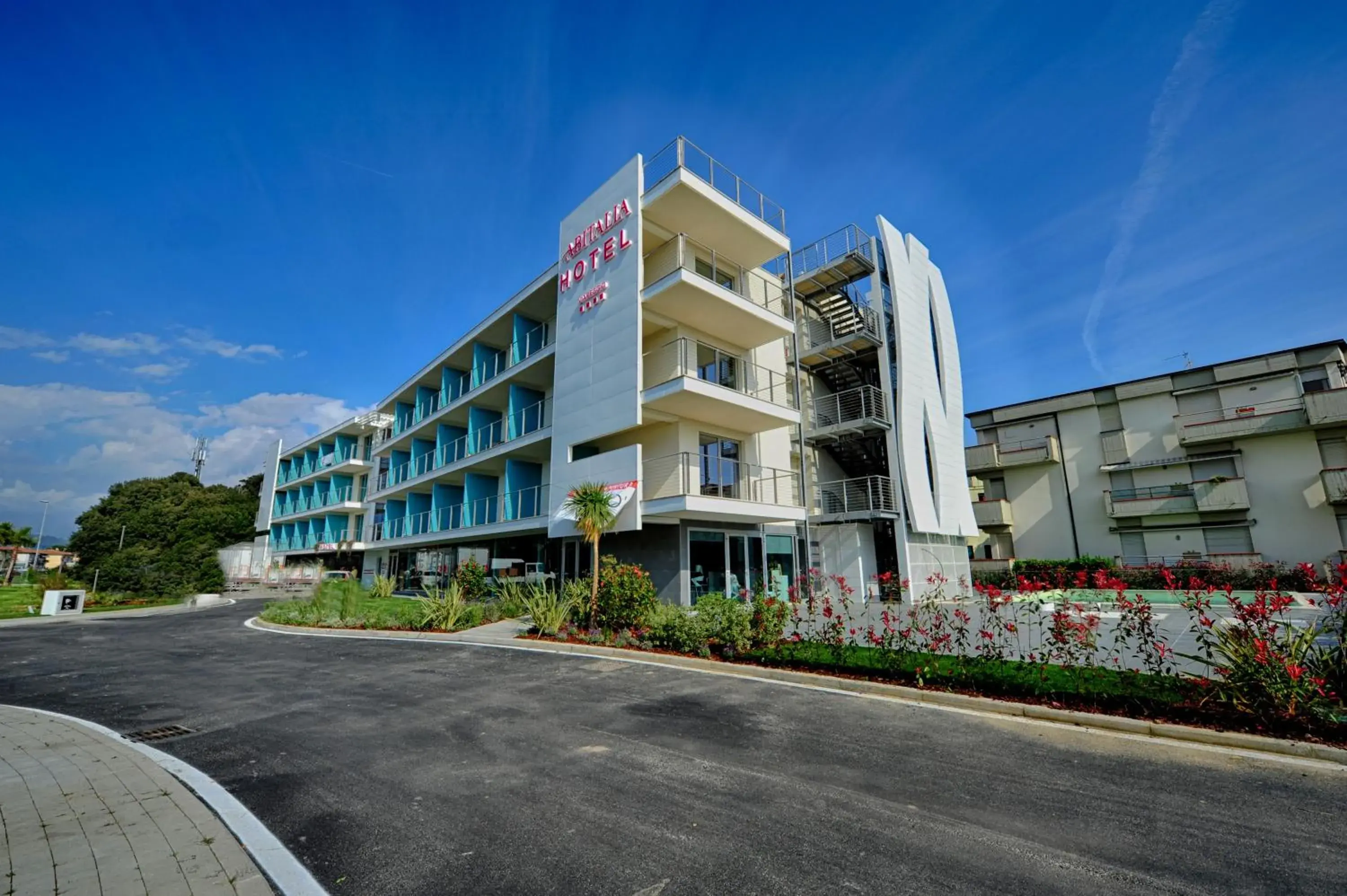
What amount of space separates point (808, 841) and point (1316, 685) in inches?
231

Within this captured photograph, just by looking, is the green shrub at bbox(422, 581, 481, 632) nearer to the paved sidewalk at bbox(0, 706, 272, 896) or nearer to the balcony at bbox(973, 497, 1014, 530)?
the paved sidewalk at bbox(0, 706, 272, 896)

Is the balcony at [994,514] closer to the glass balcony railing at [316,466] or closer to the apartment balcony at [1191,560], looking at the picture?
the apartment balcony at [1191,560]

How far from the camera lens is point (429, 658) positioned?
1201 centimetres

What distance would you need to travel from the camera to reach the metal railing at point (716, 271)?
2002 cm

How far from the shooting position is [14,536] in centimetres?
5706

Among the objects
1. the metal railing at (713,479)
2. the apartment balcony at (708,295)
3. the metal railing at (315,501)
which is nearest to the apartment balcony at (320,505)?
the metal railing at (315,501)

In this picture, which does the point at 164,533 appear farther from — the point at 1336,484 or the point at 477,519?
the point at 1336,484

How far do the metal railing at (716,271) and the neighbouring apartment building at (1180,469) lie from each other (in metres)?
18.4

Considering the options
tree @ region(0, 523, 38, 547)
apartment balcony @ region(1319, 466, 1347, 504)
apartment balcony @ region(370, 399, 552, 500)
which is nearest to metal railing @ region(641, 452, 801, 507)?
apartment balcony @ region(370, 399, 552, 500)

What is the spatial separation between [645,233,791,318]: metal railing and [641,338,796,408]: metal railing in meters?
2.15

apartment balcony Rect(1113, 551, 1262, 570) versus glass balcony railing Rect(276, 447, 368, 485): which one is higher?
glass balcony railing Rect(276, 447, 368, 485)

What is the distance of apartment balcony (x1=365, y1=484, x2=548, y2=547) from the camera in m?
22.6

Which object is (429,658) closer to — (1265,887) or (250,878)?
(250,878)

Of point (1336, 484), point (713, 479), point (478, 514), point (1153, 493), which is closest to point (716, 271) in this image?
point (713, 479)
